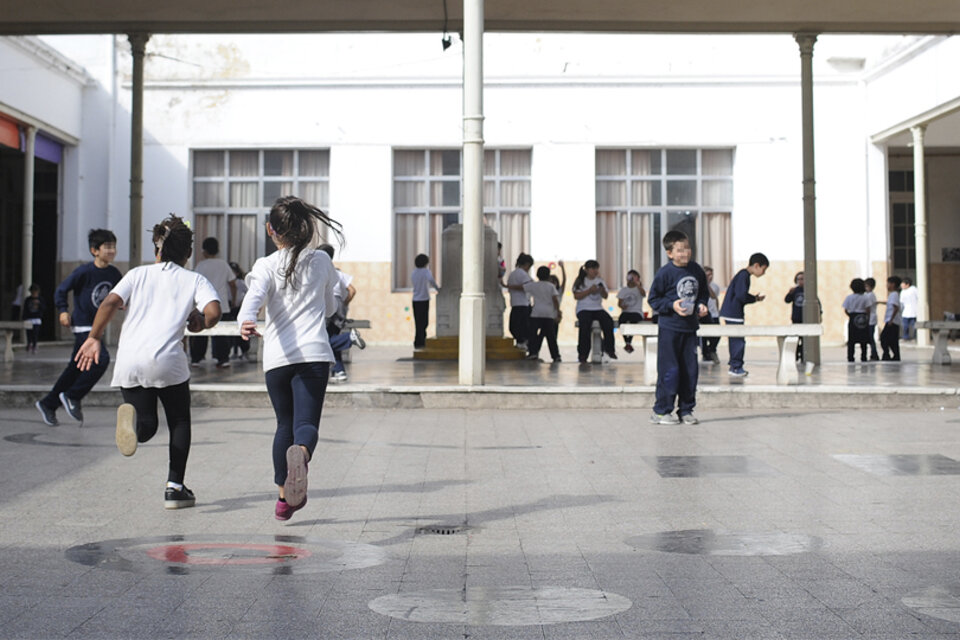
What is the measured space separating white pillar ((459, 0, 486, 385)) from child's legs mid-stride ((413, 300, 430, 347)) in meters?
7.61

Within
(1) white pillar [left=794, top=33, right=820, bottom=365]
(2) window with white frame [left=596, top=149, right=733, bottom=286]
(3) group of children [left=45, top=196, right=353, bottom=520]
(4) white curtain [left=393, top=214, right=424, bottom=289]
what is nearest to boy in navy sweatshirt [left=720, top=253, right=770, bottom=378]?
(1) white pillar [left=794, top=33, right=820, bottom=365]

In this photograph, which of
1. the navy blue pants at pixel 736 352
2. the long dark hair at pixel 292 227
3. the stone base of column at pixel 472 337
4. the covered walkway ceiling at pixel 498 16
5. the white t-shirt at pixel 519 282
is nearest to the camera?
the long dark hair at pixel 292 227

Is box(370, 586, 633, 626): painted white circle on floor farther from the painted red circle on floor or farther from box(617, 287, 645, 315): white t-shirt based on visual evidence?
box(617, 287, 645, 315): white t-shirt

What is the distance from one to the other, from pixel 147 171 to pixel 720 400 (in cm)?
1922

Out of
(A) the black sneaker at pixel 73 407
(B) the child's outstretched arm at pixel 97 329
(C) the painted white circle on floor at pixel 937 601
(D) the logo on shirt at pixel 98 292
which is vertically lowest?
(C) the painted white circle on floor at pixel 937 601

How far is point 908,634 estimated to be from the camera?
12.6 feet

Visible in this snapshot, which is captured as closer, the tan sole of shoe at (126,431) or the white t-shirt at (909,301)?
the tan sole of shoe at (126,431)

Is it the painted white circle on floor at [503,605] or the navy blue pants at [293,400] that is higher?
the navy blue pants at [293,400]

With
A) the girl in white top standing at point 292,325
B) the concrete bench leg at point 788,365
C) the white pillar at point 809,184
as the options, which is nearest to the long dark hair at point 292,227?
the girl in white top standing at point 292,325

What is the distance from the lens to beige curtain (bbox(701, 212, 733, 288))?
28203 millimetres

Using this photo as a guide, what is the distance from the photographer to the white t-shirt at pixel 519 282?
18.9 m

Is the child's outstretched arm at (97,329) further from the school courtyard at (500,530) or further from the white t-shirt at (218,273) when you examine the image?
the white t-shirt at (218,273)

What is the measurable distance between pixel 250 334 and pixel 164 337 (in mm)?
943

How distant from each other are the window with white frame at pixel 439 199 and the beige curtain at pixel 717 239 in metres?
4.33
